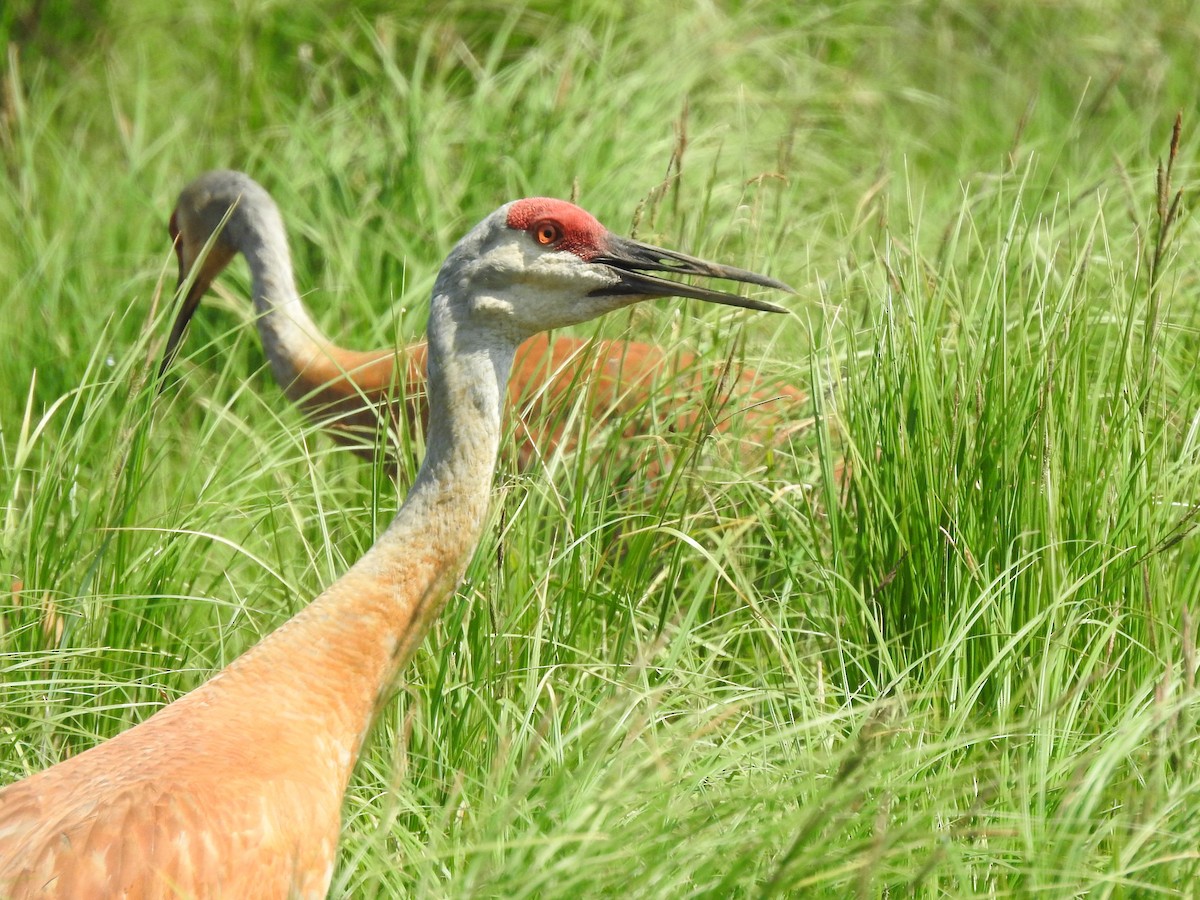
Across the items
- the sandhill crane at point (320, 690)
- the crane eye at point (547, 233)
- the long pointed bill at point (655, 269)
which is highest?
the crane eye at point (547, 233)

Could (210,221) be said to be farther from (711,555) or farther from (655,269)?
(711,555)

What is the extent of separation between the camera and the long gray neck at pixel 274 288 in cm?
445

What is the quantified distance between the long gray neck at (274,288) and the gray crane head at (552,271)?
69.5 inches

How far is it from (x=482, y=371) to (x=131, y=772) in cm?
92

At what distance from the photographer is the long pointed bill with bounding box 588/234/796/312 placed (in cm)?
273

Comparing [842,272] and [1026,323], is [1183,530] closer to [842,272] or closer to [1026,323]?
[1026,323]

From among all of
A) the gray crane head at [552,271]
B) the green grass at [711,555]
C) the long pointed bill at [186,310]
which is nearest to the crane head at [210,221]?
the long pointed bill at [186,310]

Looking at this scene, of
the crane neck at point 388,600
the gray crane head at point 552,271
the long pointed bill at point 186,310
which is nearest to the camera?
the crane neck at point 388,600

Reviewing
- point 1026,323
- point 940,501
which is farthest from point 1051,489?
point 1026,323

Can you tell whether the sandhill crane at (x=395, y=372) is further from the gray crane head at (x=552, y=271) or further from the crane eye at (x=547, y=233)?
the crane eye at (x=547, y=233)

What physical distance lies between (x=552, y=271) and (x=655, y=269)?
0.73 ft

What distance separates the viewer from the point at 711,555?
2.97 meters

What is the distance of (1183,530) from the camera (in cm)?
280

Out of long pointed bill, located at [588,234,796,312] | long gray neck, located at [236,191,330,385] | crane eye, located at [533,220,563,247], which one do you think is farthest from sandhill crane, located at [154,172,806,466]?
crane eye, located at [533,220,563,247]
